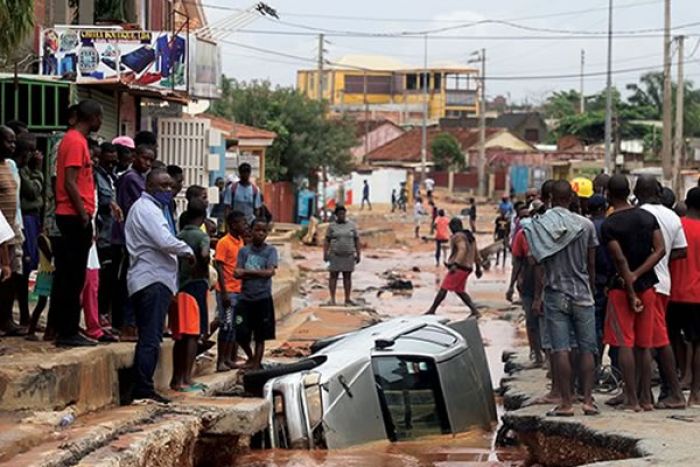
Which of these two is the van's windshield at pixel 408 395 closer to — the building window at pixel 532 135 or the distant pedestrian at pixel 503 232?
the distant pedestrian at pixel 503 232

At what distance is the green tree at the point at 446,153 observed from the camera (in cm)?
8906

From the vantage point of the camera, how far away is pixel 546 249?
10.8 meters

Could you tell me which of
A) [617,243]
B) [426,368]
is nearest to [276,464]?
[426,368]

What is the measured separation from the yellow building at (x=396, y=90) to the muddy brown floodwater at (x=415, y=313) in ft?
231

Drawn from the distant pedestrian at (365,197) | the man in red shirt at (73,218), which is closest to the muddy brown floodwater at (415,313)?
the man in red shirt at (73,218)

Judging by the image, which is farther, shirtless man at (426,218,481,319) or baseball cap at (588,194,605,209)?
shirtless man at (426,218,481,319)

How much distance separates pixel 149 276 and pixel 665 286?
399 cm

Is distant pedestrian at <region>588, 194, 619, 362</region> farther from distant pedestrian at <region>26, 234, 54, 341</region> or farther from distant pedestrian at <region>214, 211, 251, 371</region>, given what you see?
distant pedestrian at <region>26, 234, 54, 341</region>

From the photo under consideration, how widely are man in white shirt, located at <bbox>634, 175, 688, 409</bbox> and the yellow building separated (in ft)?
352

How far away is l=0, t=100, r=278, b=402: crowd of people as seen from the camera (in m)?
10.4

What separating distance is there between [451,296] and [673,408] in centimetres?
1934

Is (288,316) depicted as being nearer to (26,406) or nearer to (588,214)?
(588,214)

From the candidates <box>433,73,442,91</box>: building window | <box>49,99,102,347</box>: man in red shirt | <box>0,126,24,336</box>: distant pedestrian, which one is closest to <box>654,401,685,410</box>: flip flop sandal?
<box>49,99,102,347</box>: man in red shirt

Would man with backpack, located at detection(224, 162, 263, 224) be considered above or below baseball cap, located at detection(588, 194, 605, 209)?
below
